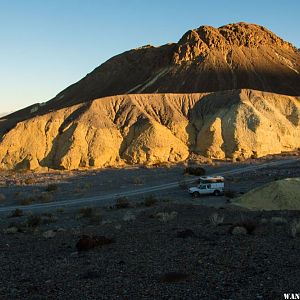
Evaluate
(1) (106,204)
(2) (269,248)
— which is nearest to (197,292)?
(2) (269,248)

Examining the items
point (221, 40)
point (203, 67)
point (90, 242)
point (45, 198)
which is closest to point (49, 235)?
point (90, 242)

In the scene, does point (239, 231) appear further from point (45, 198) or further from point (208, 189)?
point (45, 198)

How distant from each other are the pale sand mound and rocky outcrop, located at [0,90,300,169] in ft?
95.3

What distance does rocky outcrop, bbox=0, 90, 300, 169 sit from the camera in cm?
5697

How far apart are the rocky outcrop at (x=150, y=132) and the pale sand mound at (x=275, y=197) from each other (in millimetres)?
29039

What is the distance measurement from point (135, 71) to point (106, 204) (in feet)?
251

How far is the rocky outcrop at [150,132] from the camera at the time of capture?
2243 inches

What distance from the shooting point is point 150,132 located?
192 feet

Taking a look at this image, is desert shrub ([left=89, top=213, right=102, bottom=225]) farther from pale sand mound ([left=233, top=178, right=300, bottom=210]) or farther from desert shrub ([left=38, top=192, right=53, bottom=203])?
desert shrub ([left=38, top=192, right=53, bottom=203])

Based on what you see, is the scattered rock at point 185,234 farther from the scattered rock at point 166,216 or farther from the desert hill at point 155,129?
the desert hill at point 155,129

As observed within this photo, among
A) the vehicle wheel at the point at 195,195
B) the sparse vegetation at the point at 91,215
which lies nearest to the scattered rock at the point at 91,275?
the sparse vegetation at the point at 91,215

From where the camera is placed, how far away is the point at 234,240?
16000 millimetres

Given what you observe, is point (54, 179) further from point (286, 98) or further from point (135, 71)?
point (135, 71)

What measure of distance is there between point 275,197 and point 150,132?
106ft
